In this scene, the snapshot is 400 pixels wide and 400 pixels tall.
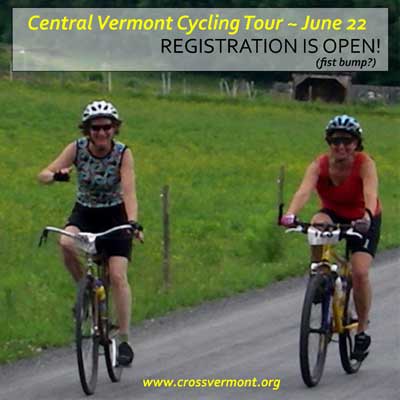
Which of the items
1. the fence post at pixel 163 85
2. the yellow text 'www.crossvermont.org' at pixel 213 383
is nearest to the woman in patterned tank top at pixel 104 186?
the yellow text 'www.crossvermont.org' at pixel 213 383

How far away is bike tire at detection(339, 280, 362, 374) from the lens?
10.0m

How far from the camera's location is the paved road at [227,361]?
9336mm

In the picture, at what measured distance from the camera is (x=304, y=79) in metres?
70.9

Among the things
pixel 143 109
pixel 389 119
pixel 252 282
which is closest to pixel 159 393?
pixel 252 282

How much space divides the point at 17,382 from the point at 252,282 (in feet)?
19.5

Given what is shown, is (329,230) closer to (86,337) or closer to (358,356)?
(358,356)

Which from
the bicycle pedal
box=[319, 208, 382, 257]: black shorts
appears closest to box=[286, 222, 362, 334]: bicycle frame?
box=[319, 208, 382, 257]: black shorts

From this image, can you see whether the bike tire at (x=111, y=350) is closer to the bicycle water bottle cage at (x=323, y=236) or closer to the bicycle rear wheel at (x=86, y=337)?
the bicycle rear wheel at (x=86, y=337)

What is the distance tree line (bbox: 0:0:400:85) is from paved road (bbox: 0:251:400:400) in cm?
5186

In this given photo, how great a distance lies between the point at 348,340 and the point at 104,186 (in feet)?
7.15

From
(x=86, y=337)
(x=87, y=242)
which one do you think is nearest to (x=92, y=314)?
(x=86, y=337)

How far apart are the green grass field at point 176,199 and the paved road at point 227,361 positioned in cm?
48

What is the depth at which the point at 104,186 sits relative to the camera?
9664 millimetres

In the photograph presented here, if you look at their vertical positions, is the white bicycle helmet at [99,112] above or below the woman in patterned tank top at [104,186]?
above
